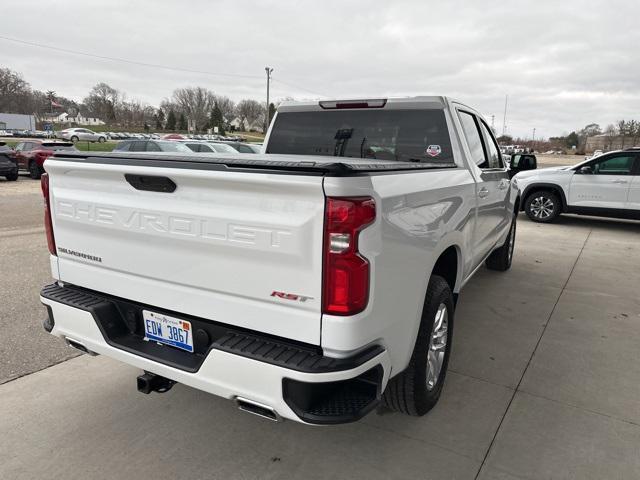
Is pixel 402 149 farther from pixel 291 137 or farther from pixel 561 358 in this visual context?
pixel 561 358

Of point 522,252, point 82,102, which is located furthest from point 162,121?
point 522,252

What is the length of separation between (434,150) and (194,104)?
108766mm

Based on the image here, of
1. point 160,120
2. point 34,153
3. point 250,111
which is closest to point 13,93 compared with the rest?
point 160,120

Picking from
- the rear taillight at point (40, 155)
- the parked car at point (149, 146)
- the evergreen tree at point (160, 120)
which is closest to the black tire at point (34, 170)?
the rear taillight at point (40, 155)

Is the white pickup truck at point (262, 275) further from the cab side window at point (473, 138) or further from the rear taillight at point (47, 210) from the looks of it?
the cab side window at point (473, 138)

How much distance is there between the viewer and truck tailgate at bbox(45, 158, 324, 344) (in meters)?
1.94

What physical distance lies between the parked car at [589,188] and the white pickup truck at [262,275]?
915 cm

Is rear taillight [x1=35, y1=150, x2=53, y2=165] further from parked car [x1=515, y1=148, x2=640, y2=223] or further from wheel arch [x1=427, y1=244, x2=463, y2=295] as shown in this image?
wheel arch [x1=427, y1=244, x2=463, y2=295]

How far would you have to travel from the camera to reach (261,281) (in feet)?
6.70

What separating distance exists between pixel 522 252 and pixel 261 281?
7.00 meters

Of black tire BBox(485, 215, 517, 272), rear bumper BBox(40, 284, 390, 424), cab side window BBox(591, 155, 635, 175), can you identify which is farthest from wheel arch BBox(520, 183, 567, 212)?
rear bumper BBox(40, 284, 390, 424)

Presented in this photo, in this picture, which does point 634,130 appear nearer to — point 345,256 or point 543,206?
point 543,206

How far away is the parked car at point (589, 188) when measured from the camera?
10.2 metres

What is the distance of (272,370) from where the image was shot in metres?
1.96
